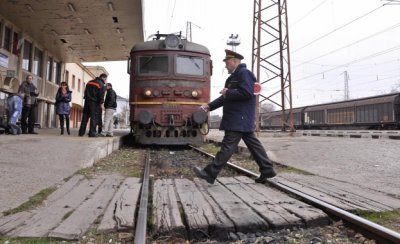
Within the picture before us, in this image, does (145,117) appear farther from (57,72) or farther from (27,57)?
(57,72)

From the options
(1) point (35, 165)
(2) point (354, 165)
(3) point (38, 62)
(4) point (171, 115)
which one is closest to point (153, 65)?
(4) point (171, 115)

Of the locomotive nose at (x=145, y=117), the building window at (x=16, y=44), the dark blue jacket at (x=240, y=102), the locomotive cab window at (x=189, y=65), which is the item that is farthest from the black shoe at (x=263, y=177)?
the building window at (x=16, y=44)

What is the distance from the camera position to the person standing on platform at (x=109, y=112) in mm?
12094

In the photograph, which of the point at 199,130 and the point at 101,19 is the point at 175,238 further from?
the point at 101,19

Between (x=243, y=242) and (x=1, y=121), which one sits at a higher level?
(x=1, y=121)

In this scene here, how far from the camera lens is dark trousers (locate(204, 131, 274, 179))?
17.0 ft

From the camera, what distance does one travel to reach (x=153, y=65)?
472 inches

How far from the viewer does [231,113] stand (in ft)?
17.4

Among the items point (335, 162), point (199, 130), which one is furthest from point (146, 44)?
point (335, 162)

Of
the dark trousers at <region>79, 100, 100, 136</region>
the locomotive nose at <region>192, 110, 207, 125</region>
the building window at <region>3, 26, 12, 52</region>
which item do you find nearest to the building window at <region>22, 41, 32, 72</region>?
the building window at <region>3, 26, 12, 52</region>

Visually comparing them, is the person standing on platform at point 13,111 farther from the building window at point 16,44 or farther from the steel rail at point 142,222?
the steel rail at point 142,222

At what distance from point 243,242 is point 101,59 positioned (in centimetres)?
2148

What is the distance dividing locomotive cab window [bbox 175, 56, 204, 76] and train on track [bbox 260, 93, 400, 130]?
17174 millimetres

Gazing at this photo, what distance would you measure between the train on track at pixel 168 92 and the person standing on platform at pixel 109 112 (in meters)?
0.82
